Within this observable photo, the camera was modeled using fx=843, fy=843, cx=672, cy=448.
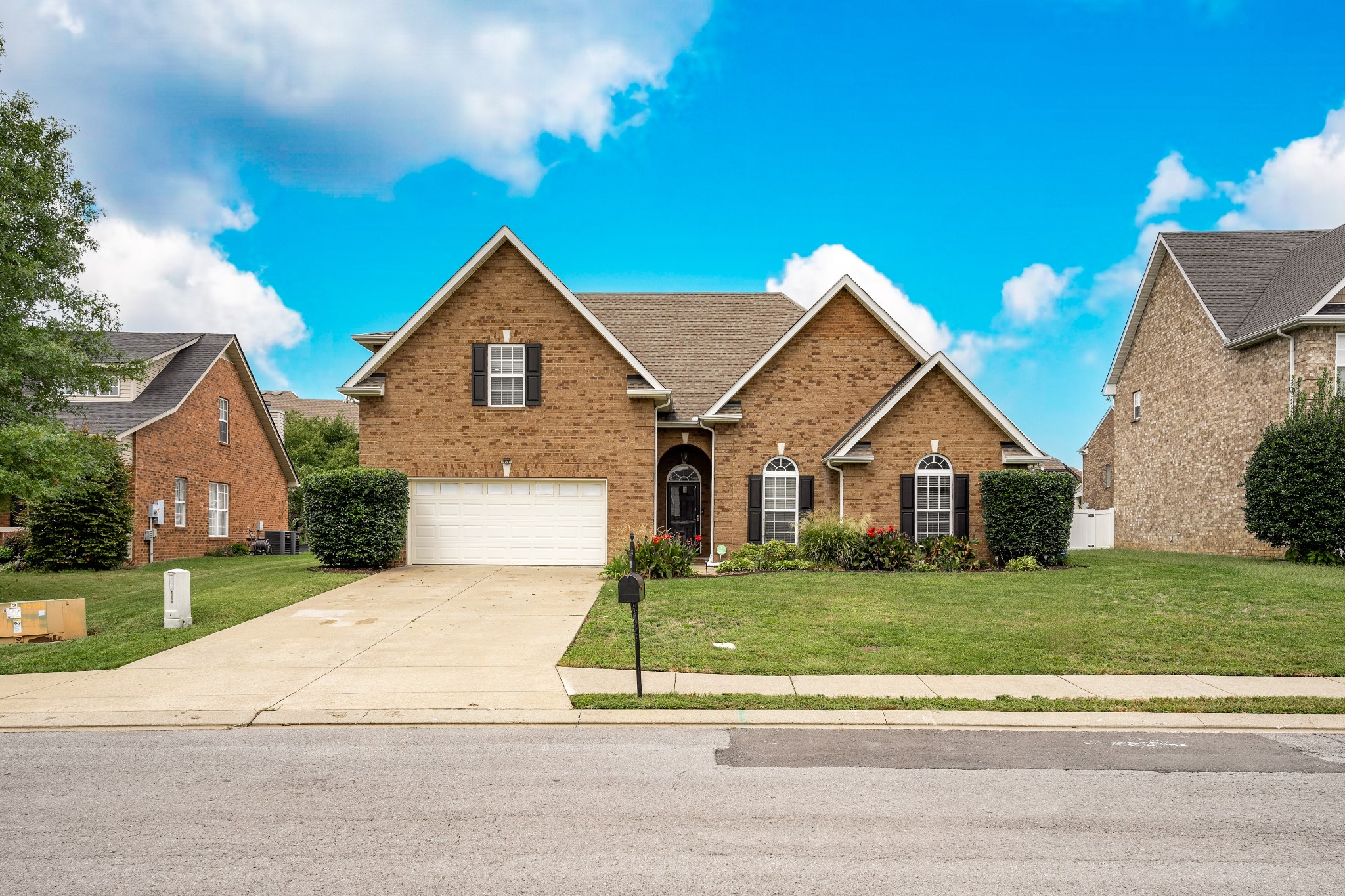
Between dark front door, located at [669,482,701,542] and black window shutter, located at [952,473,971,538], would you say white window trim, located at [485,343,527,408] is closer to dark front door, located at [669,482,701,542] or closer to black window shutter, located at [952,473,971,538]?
dark front door, located at [669,482,701,542]

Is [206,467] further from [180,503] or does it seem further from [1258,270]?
[1258,270]

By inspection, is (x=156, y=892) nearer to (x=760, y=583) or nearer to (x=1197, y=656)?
(x=1197, y=656)

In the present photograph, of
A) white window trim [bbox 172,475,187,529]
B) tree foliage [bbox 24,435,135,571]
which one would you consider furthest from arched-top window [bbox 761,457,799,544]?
white window trim [bbox 172,475,187,529]

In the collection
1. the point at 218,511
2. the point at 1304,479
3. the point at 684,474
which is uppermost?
the point at 684,474

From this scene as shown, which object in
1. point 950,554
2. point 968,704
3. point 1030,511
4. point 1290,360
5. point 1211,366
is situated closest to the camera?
point 968,704

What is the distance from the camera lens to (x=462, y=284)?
19.8m

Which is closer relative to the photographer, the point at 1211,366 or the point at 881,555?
the point at 881,555

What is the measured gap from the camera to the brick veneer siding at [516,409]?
1969 cm

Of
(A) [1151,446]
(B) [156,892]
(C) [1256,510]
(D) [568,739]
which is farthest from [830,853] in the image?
(A) [1151,446]

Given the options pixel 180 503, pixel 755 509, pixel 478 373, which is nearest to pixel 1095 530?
pixel 755 509

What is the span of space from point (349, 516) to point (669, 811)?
14072 millimetres

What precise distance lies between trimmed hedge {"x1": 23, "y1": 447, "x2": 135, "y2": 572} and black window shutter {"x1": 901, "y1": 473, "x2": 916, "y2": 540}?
64.1 feet

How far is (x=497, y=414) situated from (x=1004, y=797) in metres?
15.7

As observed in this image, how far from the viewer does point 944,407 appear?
19656mm
